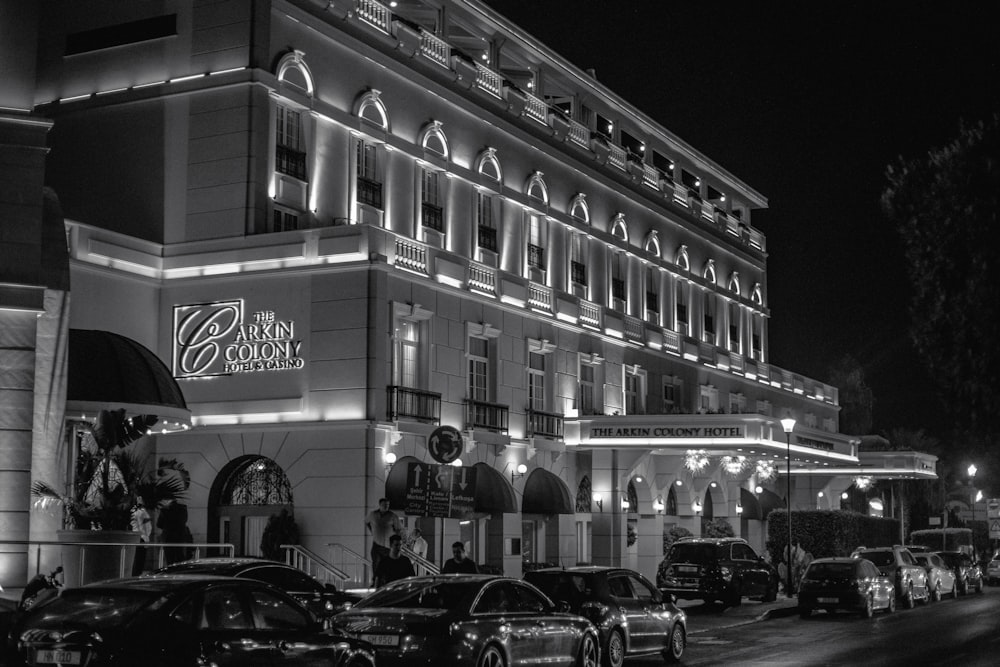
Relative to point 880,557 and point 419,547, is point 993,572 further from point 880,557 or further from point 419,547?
point 419,547

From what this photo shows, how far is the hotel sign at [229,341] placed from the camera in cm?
3189

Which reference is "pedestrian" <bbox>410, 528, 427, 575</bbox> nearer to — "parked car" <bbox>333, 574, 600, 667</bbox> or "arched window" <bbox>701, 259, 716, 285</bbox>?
"parked car" <bbox>333, 574, 600, 667</bbox>

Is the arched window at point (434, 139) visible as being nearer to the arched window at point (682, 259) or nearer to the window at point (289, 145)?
the window at point (289, 145)

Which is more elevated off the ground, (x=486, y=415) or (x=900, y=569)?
(x=486, y=415)

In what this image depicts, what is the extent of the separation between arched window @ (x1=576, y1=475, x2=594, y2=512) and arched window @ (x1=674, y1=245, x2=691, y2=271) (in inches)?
553

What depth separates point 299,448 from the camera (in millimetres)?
31453

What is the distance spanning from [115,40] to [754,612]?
70.5 feet

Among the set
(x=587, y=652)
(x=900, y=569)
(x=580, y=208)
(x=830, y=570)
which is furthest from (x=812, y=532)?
(x=587, y=652)

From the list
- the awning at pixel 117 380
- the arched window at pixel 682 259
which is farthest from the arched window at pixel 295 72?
the arched window at pixel 682 259

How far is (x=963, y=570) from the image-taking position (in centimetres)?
4488

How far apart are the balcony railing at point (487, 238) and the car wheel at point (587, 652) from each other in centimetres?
2122

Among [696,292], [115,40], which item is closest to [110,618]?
[115,40]

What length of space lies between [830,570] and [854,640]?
279 inches

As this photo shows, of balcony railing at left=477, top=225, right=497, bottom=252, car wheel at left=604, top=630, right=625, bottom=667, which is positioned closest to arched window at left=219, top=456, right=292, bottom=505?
balcony railing at left=477, top=225, right=497, bottom=252
